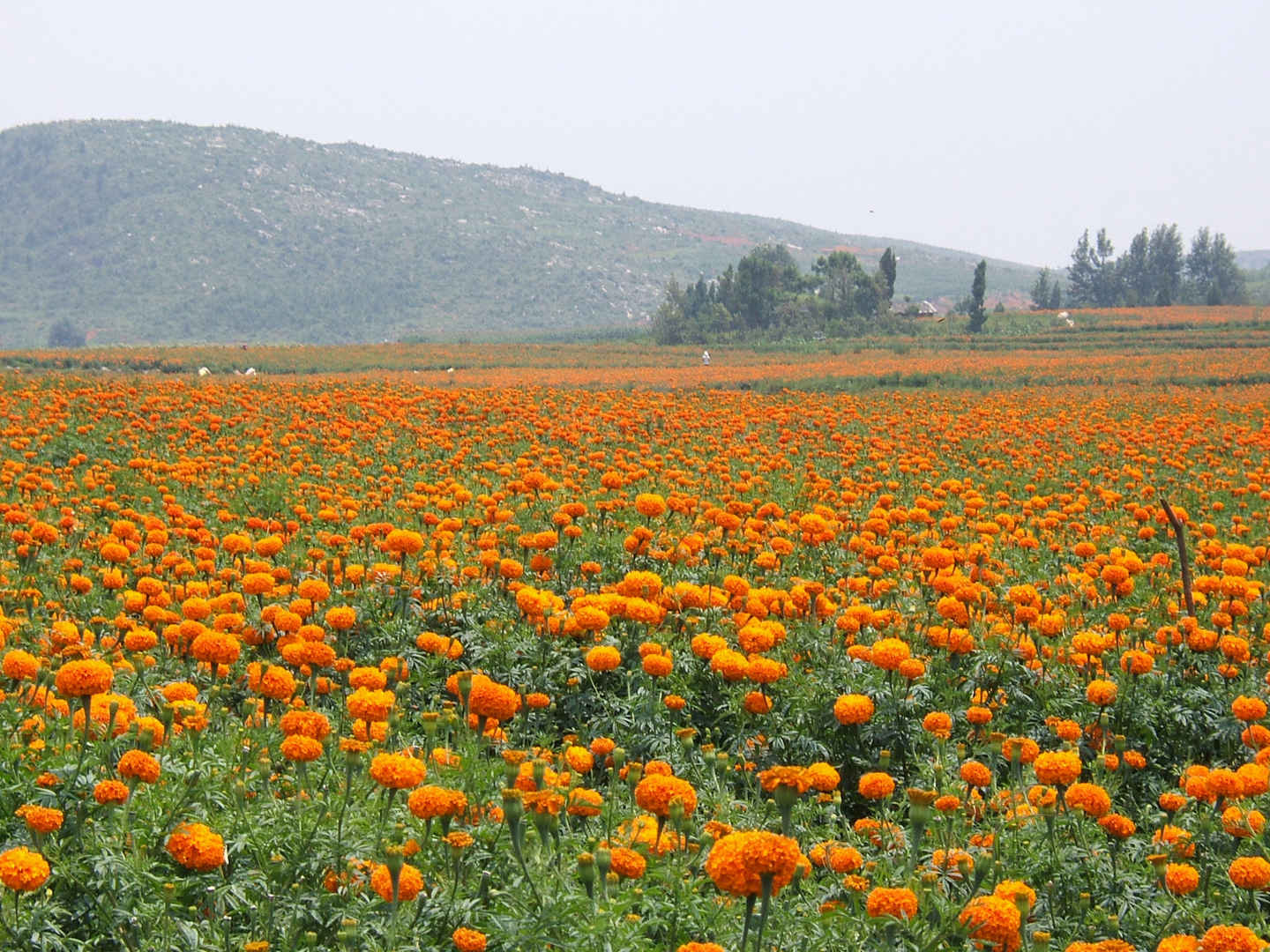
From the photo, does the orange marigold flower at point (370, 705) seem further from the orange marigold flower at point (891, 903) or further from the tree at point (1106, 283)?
the tree at point (1106, 283)

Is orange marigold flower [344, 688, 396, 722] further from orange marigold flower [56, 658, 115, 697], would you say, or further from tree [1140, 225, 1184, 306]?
tree [1140, 225, 1184, 306]

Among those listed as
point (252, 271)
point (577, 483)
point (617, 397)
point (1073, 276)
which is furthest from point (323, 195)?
point (577, 483)

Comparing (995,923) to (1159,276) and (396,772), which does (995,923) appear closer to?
(396,772)

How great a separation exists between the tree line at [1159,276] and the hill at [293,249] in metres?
39.1

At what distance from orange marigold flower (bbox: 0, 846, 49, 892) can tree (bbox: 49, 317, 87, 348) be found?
101889mm

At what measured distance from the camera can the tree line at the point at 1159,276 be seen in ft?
309

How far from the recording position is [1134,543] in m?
8.56

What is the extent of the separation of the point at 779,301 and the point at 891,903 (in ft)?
248

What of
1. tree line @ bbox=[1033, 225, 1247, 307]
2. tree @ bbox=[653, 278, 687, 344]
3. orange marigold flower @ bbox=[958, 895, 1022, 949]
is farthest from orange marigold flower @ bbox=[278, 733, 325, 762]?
tree line @ bbox=[1033, 225, 1247, 307]

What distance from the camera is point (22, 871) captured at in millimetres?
2363

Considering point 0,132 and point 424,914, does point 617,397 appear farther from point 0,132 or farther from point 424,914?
point 0,132

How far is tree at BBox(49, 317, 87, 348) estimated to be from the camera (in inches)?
3612

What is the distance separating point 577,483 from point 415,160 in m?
169

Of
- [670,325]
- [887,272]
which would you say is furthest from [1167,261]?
[670,325]
